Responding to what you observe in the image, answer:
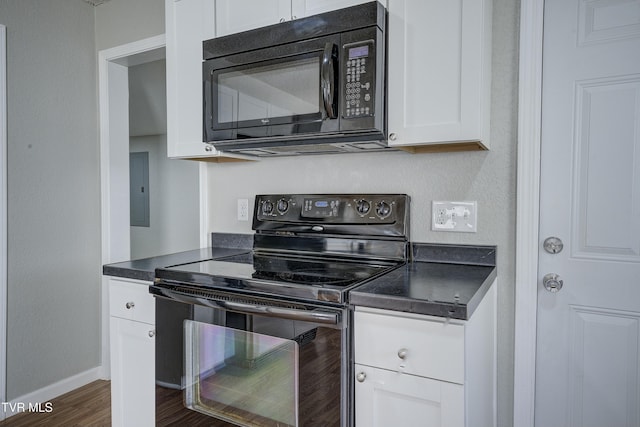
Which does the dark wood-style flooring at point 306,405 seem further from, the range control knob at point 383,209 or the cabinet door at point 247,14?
the cabinet door at point 247,14

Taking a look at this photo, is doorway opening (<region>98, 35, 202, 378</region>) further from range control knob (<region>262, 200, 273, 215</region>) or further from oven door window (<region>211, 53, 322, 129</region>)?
oven door window (<region>211, 53, 322, 129</region>)

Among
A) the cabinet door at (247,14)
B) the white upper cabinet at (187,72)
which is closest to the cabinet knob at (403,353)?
the white upper cabinet at (187,72)

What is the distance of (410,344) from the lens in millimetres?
1136

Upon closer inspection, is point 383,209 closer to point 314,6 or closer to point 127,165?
point 314,6

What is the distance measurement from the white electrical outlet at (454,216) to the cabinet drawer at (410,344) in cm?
61

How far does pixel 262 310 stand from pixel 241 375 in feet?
0.81

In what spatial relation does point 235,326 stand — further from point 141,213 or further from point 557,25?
point 141,213

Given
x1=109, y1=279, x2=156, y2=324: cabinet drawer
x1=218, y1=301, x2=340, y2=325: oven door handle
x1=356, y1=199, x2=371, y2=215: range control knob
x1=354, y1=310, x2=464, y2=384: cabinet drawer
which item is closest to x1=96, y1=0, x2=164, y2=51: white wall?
x1=109, y1=279, x2=156, y2=324: cabinet drawer

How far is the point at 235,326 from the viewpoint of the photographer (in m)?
1.36

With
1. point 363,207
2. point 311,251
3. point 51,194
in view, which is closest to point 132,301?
point 311,251

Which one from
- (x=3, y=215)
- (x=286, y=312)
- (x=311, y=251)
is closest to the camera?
(x=286, y=312)

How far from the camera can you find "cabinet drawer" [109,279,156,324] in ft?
5.50

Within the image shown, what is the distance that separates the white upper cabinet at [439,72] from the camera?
134cm

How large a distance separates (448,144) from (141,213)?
15.8 feet
